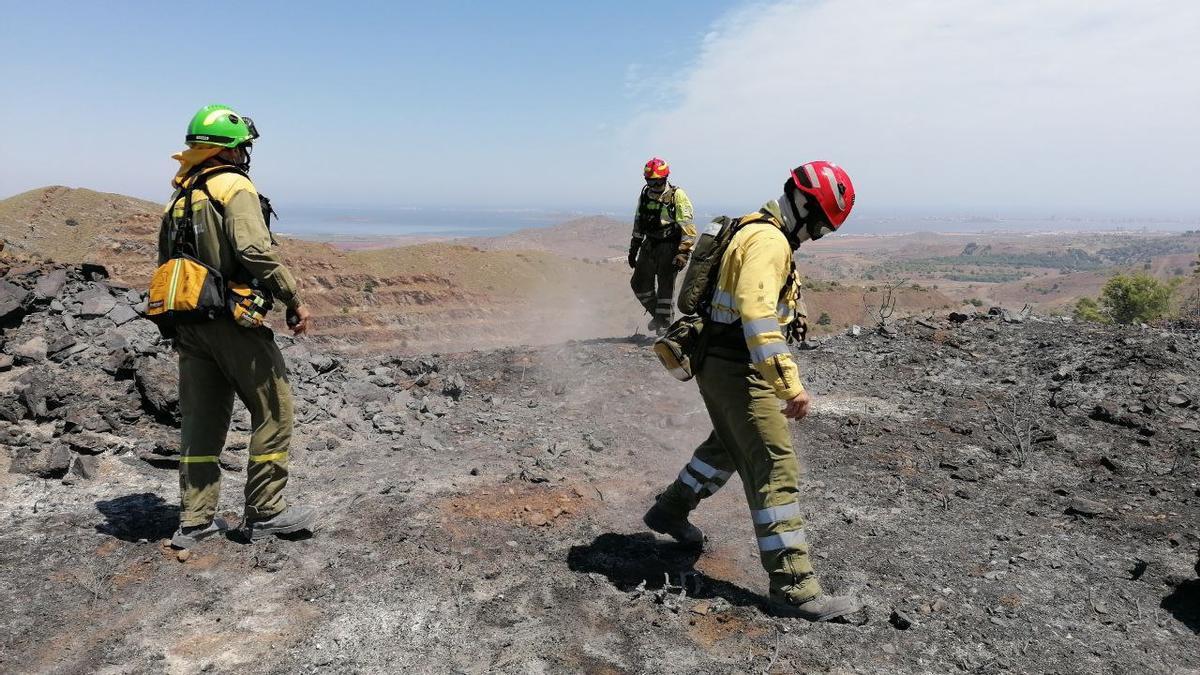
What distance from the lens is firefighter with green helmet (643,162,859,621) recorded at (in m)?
3.36

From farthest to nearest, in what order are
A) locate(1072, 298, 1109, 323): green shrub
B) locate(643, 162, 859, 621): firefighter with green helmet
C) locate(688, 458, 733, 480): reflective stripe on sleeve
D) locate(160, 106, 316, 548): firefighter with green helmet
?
1. locate(1072, 298, 1109, 323): green shrub
2. locate(688, 458, 733, 480): reflective stripe on sleeve
3. locate(160, 106, 316, 548): firefighter with green helmet
4. locate(643, 162, 859, 621): firefighter with green helmet

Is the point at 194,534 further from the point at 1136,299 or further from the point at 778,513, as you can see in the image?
the point at 1136,299

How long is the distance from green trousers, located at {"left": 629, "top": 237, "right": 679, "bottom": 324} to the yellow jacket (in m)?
5.94

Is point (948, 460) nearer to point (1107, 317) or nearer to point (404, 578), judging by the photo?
point (404, 578)

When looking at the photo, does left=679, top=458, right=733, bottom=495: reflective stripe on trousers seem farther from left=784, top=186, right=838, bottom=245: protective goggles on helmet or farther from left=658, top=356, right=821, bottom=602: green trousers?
left=784, top=186, right=838, bottom=245: protective goggles on helmet

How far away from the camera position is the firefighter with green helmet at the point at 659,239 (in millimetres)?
9305

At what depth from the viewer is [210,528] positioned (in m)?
4.15

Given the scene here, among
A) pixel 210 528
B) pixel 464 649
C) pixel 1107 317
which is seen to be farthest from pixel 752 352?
pixel 1107 317

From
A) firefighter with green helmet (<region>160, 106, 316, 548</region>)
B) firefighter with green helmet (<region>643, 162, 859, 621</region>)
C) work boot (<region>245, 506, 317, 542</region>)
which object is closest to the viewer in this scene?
firefighter with green helmet (<region>643, 162, 859, 621</region>)

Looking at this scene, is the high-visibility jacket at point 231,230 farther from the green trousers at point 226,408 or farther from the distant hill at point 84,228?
the distant hill at point 84,228

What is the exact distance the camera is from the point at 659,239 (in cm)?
951

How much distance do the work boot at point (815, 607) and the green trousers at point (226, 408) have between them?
9.38 ft

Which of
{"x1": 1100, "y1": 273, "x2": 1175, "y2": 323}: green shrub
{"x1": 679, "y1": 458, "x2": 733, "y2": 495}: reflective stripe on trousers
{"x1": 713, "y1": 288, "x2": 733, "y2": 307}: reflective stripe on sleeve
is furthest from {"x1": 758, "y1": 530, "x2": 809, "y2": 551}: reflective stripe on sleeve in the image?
{"x1": 1100, "y1": 273, "x2": 1175, "y2": 323}: green shrub

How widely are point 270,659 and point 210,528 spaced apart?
52.1 inches
